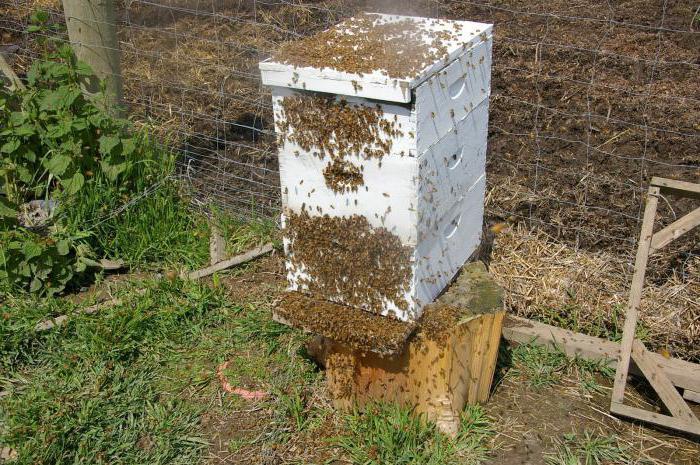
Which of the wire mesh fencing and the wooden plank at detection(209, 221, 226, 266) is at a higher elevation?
the wire mesh fencing

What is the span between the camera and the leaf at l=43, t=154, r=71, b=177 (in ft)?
14.8

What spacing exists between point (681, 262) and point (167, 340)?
9.51 ft

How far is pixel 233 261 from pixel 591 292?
2.12m

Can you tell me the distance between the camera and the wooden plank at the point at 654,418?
344cm

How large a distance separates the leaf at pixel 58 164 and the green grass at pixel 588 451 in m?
3.12

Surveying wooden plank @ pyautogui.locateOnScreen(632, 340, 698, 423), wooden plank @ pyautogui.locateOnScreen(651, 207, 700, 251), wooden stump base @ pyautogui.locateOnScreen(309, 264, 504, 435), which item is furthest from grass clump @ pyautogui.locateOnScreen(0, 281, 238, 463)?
wooden plank @ pyautogui.locateOnScreen(651, 207, 700, 251)

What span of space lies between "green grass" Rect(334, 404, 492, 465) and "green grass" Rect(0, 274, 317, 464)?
45 cm

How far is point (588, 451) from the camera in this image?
341 centimetres

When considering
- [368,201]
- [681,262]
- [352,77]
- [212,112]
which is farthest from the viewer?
[212,112]

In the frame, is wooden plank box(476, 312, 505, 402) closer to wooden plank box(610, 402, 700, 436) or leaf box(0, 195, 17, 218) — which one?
wooden plank box(610, 402, 700, 436)

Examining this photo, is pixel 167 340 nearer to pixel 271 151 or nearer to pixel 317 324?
pixel 317 324

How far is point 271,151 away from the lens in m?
5.56

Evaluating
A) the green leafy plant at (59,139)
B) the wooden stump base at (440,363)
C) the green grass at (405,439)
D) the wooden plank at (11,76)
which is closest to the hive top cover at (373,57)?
the wooden stump base at (440,363)

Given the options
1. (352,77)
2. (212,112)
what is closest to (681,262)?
(352,77)
